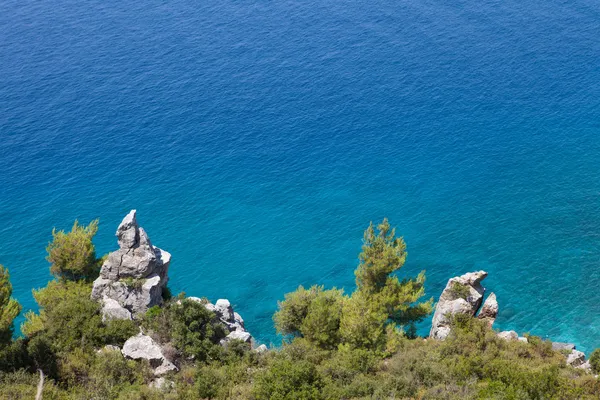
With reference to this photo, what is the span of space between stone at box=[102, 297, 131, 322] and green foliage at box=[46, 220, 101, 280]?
542cm

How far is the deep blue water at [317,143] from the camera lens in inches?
2616

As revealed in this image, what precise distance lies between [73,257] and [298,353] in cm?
1973

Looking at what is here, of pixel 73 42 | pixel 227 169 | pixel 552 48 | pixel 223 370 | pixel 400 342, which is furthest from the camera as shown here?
pixel 73 42

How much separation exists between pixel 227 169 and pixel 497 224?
114ft

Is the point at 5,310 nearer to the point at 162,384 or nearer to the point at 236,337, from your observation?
the point at 162,384

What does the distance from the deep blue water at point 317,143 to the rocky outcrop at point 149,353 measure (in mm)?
18748

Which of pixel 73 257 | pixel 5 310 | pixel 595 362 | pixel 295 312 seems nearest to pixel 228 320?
pixel 295 312

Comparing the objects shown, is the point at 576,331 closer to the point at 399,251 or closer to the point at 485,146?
the point at 399,251

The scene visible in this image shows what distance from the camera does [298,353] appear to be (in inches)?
1590

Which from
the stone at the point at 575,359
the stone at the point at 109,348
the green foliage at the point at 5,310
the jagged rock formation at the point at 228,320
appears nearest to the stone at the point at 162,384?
the stone at the point at 109,348

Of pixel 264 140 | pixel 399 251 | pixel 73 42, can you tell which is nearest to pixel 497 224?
pixel 399 251

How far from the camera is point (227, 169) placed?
82125 millimetres

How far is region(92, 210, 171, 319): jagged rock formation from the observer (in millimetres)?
45406

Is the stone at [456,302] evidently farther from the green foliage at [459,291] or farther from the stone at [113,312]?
the stone at [113,312]
